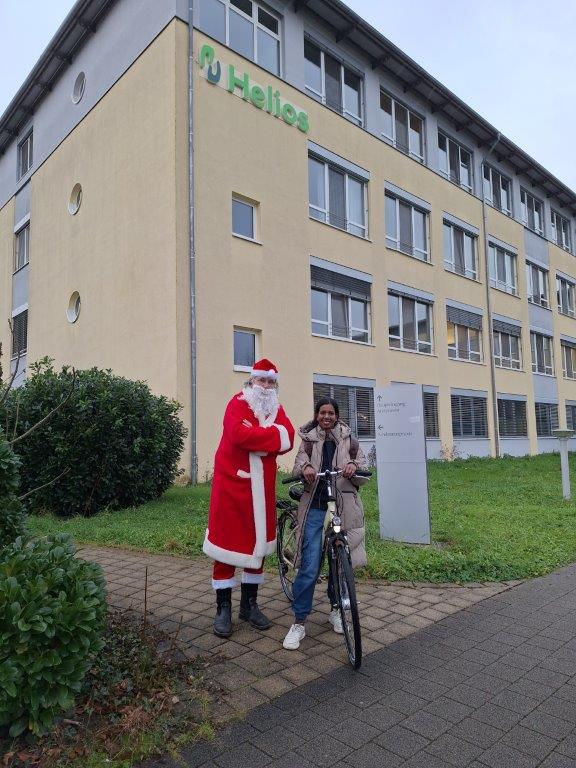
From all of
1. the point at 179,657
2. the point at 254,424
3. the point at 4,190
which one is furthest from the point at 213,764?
the point at 4,190

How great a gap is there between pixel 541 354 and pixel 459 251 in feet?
28.6

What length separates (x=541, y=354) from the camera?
3041 centimetres

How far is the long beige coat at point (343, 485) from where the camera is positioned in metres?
4.46

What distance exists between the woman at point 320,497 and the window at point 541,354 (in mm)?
27053

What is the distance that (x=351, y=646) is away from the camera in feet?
12.4

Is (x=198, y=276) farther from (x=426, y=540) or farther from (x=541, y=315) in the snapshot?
(x=541, y=315)

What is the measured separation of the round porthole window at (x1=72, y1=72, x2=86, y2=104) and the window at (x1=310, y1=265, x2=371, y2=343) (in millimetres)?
9579

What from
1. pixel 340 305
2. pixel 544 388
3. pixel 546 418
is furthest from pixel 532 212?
pixel 340 305

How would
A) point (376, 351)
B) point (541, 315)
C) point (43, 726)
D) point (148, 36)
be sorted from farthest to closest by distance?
point (541, 315), point (376, 351), point (148, 36), point (43, 726)

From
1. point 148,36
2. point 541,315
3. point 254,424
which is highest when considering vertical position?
point 148,36

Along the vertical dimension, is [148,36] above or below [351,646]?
above

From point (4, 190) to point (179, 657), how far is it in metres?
26.1

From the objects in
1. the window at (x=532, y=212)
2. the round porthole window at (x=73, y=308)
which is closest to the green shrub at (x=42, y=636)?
the round porthole window at (x=73, y=308)

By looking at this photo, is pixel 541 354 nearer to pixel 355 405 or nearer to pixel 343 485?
pixel 355 405
